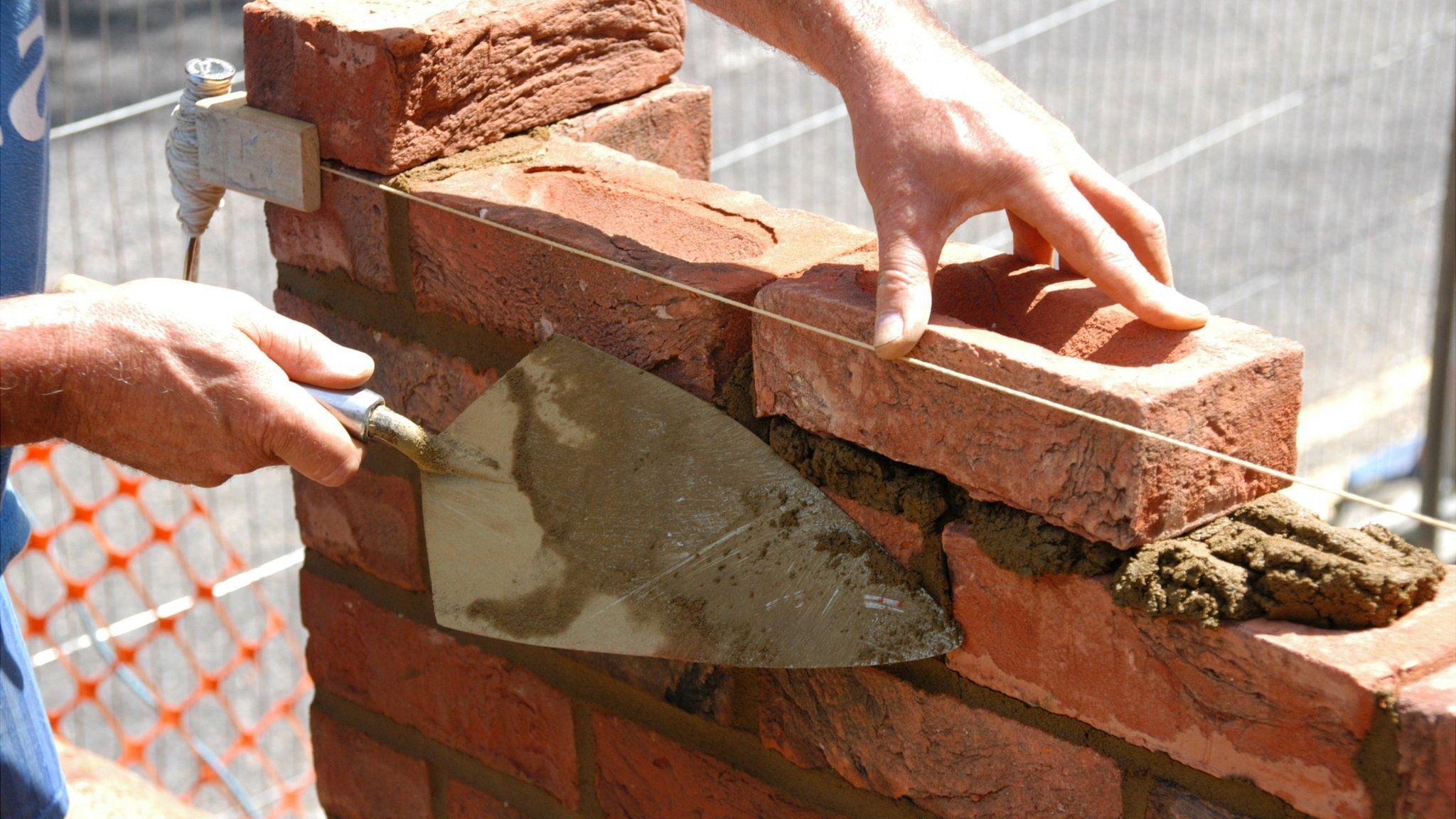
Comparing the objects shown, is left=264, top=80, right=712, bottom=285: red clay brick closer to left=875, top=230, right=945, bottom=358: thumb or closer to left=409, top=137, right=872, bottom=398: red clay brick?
left=409, top=137, right=872, bottom=398: red clay brick

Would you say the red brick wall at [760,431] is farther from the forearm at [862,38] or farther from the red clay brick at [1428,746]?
the forearm at [862,38]

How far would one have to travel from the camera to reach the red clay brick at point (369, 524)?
175 cm

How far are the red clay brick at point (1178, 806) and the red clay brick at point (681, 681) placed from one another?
0.44 meters

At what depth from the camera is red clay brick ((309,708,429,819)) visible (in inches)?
74.6

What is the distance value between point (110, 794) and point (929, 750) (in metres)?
1.51

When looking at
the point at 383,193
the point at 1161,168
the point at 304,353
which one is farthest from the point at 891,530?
the point at 1161,168

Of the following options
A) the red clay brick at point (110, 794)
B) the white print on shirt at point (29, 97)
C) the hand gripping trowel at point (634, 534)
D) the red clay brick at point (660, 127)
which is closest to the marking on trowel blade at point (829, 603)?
the hand gripping trowel at point (634, 534)

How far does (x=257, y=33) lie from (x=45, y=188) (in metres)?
0.31

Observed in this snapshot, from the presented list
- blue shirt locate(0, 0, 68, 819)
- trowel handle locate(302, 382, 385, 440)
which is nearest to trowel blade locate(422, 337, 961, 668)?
trowel handle locate(302, 382, 385, 440)

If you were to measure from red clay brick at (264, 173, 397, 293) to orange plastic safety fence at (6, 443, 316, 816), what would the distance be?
1.67m

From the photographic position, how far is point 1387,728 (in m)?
1.04

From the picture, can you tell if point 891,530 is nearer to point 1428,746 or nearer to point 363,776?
point 1428,746

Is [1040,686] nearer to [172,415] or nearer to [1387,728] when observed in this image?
[1387,728]

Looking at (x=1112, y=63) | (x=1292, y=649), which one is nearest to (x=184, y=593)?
(x=1292, y=649)
